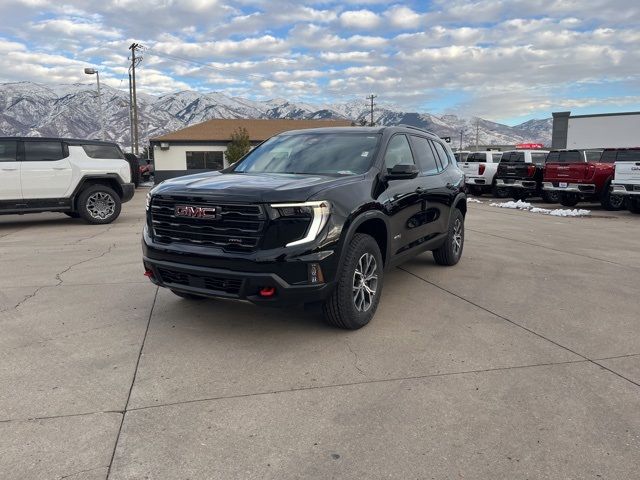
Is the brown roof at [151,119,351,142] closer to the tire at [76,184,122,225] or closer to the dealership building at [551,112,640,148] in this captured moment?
the dealership building at [551,112,640,148]

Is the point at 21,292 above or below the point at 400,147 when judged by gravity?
below

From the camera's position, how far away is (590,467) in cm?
257

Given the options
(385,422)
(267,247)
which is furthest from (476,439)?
(267,247)

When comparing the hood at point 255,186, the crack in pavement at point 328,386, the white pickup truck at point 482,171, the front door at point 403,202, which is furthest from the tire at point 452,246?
the white pickup truck at point 482,171

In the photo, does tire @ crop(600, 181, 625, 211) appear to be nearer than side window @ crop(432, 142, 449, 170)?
No

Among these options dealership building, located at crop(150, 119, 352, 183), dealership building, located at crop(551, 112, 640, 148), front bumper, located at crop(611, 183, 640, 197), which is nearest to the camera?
front bumper, located at crop(611, 183, 640, 197)

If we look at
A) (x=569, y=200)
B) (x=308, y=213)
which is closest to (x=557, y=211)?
(x=569, y=200)

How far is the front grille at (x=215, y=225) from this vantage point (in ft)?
12.6

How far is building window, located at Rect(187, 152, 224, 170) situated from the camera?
40.7 meters

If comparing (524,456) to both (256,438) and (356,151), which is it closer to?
(256,438)

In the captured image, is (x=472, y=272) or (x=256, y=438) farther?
(x=472, y=272)

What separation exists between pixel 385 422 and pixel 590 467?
1.07 metres

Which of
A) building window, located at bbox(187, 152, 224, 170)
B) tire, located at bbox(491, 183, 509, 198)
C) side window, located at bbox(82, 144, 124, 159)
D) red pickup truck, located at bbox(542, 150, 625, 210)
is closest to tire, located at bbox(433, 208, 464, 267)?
side window, located at bbox(82, 144, 124, 159)

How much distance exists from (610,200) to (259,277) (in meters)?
15.4
